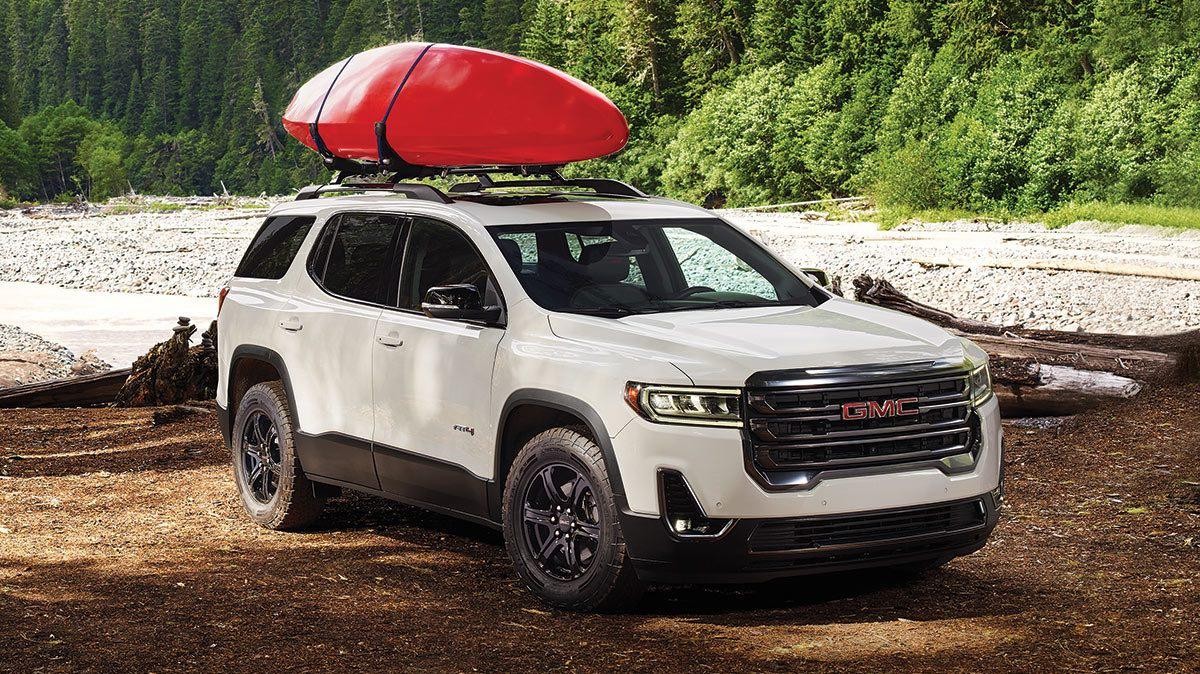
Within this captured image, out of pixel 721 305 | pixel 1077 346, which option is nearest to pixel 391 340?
pixel 721 305

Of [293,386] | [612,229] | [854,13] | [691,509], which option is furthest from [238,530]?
[854,13]

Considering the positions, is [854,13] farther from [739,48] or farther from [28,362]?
[28,362]

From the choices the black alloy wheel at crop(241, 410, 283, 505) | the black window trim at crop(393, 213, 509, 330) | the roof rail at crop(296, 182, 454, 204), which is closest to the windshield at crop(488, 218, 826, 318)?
the black window trim at crop(393, 213, 509, 330)

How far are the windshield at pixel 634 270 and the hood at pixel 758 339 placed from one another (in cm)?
23

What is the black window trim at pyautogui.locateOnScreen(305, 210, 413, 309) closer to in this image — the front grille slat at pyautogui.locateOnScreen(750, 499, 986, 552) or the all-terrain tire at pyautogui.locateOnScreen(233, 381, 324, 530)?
the all-terrain tire at pyautogui.locateOnScreen(233, 381, 324, 530)

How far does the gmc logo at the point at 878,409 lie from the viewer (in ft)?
18.7

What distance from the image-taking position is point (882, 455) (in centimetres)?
580

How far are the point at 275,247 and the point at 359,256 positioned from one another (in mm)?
995

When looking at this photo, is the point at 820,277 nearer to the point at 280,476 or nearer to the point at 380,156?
the point at 380,156

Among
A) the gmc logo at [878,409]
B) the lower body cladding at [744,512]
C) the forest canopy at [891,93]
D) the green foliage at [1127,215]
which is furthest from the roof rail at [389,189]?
the forest canopy at [891,93]

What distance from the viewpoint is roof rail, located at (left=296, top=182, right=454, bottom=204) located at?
7324 millimetres

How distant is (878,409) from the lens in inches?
227

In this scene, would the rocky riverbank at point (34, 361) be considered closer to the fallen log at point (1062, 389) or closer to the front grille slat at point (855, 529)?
the fallen log at point (1062, 389)

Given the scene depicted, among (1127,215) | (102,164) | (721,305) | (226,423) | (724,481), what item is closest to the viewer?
(724,481)
